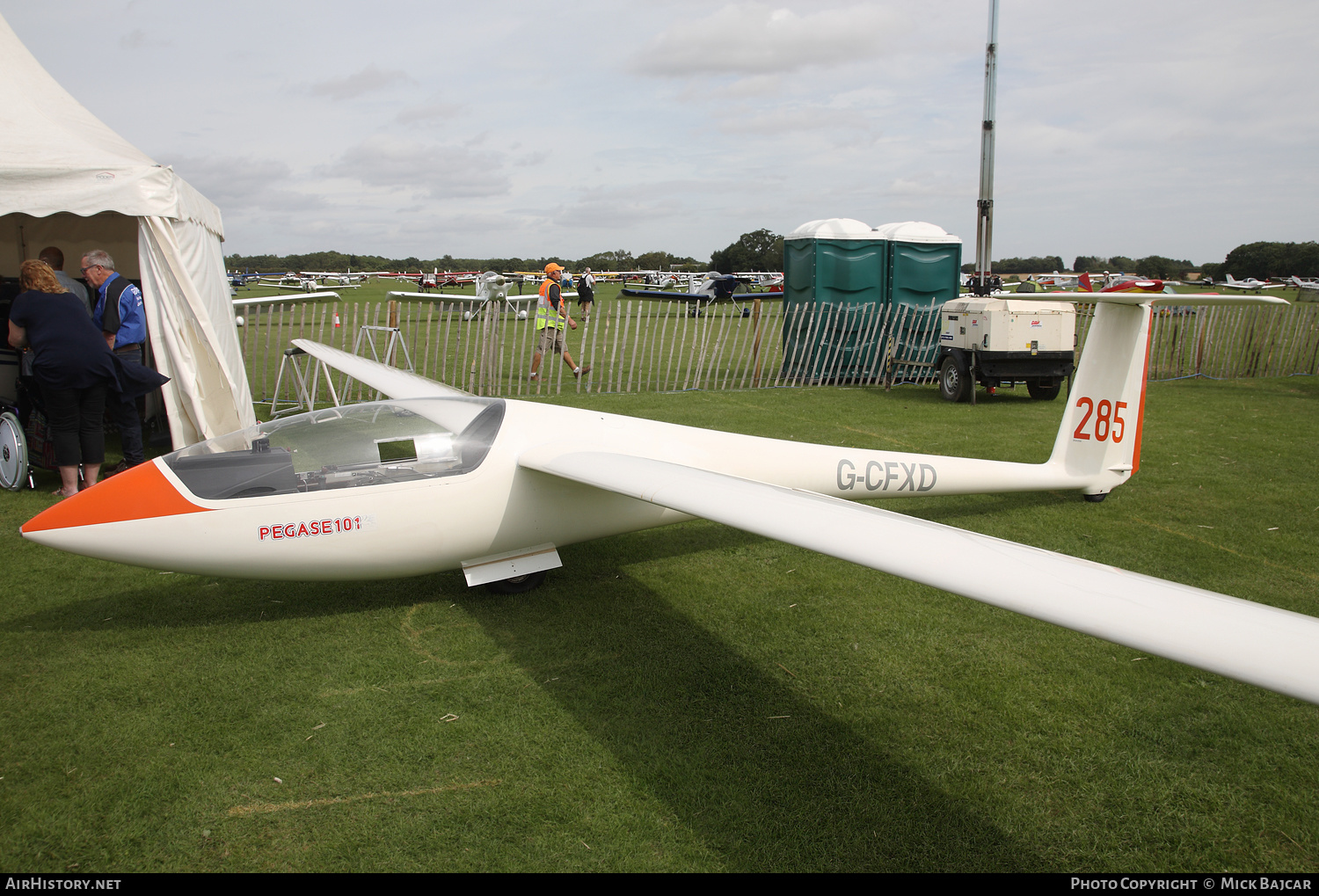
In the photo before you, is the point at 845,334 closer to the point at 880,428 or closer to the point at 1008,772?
the point at 880,428

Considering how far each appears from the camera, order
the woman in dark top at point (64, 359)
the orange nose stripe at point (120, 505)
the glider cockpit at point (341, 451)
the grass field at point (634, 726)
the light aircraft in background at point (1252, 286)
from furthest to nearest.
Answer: the light aircraft in background at point (1252, 286) → the woman in dark top at point (64, 359) → the glider cockpit at point (341, 451) → the orange nose stripe at point (120, 505) → the grass field at point (634, 726)

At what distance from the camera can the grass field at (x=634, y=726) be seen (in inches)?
108

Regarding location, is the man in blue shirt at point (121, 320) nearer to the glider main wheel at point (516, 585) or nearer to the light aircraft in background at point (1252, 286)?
the glider main wheel at point (516, 585)

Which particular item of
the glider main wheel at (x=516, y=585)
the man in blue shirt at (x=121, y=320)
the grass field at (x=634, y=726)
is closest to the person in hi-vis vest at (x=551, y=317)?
the man in blue shirt at (x=121, y=320)

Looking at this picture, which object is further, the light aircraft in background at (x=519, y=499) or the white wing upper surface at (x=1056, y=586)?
the light aircraft in background at (x=519, y=499)

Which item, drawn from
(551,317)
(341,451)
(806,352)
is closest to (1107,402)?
(341,451)

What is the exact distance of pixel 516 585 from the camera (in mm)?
4859

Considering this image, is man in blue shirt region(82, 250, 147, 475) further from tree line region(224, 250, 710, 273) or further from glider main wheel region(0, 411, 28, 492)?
tree line region(224, 250, 710, 273)

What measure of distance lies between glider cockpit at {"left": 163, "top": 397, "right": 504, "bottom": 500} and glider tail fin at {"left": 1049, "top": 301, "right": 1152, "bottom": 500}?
15.1ft

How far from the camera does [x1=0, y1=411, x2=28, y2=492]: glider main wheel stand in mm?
6766

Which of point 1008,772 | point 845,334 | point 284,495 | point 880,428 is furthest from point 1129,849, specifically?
point 845,334

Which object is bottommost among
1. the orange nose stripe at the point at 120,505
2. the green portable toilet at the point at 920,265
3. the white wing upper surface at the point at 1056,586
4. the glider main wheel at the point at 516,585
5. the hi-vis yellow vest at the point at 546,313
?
the glider main wheel at the point at 516,585

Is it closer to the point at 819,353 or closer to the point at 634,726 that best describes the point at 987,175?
the point at 819,353

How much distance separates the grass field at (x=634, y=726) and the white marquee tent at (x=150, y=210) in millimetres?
2491
